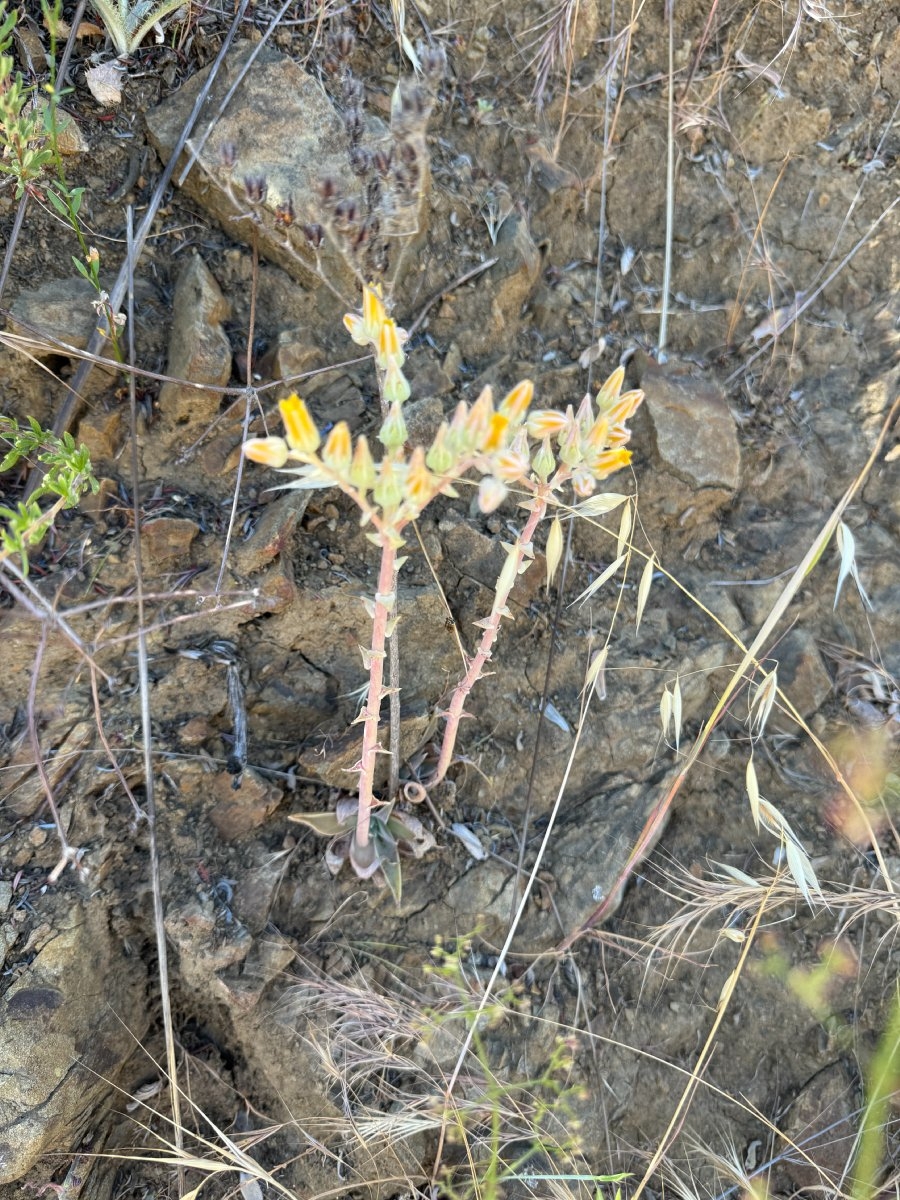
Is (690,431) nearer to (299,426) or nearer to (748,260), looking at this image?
(748,260)

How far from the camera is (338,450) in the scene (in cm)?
147

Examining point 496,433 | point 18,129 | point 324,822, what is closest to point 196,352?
point 18,129

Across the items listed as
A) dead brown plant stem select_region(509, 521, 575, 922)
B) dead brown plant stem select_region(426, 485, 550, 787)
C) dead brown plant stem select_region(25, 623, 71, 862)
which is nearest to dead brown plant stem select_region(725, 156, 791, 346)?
dead brown plant stem select_region(509, 521, 575, 922)

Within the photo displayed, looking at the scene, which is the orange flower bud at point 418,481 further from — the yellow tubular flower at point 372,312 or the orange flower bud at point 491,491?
the yellow tubular flower at point 372,312

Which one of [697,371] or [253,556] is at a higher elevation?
[697,371]

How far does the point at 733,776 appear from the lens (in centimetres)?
273

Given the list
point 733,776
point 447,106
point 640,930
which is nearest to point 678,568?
point 733,776

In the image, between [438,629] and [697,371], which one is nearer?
[438,629]

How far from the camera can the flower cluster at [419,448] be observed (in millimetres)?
1471

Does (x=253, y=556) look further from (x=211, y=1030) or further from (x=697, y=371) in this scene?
(x=697, y=371)

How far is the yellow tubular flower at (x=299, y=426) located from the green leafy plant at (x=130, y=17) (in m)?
1.86

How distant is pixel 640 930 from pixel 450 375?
6.27 ft

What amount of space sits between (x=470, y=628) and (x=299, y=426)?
1300 mm

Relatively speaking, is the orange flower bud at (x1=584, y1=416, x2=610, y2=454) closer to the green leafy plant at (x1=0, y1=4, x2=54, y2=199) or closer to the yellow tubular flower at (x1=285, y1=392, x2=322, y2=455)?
the yellow tubular flower at (x1=285, y1=392, x2=322, y2=455)
